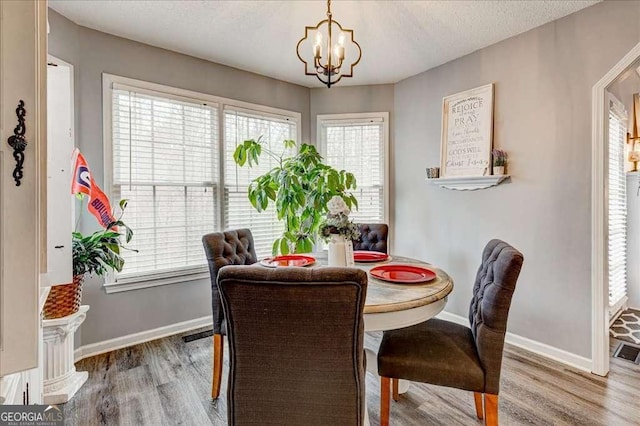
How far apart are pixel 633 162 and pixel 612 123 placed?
3.54 feet

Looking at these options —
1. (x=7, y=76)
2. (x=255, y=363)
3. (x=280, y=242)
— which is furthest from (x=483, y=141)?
(x=7, y=76)

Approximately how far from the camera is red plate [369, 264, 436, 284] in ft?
5.83

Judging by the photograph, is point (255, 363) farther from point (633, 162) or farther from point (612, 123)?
point (633, 162)

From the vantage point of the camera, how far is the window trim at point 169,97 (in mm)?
2705

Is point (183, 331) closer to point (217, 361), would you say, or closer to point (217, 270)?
point (217, 361)

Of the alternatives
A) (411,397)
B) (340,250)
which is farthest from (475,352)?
(340,250)

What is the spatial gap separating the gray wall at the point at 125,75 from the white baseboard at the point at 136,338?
41 mm

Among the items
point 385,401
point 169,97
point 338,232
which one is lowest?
point 385,401

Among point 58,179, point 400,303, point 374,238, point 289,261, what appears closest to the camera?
point 400,303

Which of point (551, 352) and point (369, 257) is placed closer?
point (369, 257)

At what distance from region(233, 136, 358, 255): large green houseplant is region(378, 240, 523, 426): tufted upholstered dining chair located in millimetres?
1674

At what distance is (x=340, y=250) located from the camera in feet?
6.45

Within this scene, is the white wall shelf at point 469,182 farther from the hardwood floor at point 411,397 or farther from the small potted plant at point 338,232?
the small potted plant at point 338,232

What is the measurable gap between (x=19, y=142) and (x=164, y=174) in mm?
2430
